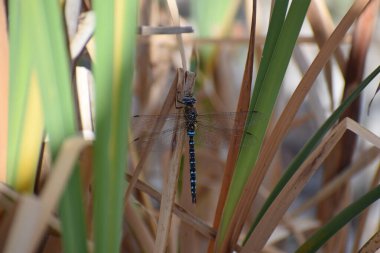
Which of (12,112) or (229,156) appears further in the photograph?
(229,156)

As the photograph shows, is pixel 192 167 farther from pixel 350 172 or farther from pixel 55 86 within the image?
pixel 55 86

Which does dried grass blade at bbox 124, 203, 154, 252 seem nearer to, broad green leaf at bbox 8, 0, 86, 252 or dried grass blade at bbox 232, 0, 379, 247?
dried grass blade at bbox 232, 0, 379, 247

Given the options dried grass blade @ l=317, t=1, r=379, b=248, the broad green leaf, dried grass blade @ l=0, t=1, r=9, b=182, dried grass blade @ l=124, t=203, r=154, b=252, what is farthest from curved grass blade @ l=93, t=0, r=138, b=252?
dried grass blade @ l=317, t=1, r=379, b=248

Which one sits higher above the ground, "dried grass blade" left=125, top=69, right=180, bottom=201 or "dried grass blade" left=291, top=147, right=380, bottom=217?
"dried grass blade" left=125, top=69, right=180, bottom=201

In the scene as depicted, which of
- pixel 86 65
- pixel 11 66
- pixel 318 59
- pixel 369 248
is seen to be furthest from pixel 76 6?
pixel 369 248

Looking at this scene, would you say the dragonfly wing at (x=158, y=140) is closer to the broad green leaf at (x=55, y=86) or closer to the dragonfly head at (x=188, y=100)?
the dragonfly head at (x=188, y=100)

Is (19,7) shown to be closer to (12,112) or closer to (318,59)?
(12,112)

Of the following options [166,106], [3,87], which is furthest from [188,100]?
[3,87]

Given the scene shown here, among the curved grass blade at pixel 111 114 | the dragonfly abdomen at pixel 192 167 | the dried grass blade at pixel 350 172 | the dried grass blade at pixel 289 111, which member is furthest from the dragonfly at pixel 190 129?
the curved grass blade at pixel 111 114

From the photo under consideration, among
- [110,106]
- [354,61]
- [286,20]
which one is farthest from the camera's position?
[354,61]
